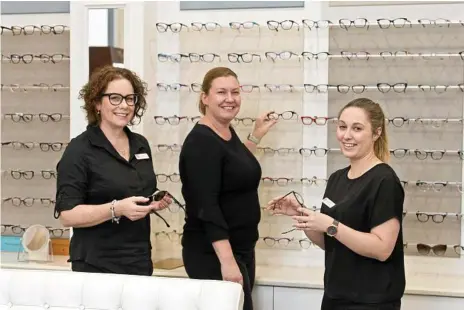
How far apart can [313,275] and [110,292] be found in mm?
1360

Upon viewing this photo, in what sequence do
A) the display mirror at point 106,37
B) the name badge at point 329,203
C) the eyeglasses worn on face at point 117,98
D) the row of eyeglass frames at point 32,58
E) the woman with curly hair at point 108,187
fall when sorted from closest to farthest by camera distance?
the name badge at point 329,203 → the woman with curly hair at point 108,187 → the eyeglasses worn on face at point 117,98 → the display mirror at point 106,37 → the row of eyeglass frames at point 32,58

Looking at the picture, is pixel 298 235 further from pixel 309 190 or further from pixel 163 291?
pixel 163 291

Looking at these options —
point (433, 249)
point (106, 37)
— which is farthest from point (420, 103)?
point (106, 37)

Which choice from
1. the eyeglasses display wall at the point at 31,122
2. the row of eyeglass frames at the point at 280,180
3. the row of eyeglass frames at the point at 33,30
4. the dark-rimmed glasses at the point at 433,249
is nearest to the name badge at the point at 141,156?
the row of eyeglass frames at the point at 280,180

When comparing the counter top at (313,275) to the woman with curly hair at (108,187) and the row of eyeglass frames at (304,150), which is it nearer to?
the row of eyeglass frames at (304,150)

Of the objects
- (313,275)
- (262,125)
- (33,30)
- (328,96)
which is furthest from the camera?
(33,30)

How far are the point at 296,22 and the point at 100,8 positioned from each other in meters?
1.02

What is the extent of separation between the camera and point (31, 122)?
4039mm

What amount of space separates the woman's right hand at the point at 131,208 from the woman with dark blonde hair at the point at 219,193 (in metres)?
0.29

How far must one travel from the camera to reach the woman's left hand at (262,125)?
11.6 feet

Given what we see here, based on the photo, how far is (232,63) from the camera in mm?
3736

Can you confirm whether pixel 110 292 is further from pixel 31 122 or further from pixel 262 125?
pixel 31 122

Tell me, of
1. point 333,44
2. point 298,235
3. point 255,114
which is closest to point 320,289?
point 298,235

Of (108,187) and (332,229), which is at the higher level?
(108,187)
